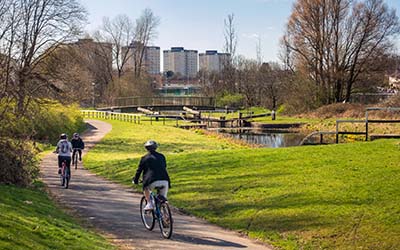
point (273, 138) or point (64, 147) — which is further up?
point (64, 147)

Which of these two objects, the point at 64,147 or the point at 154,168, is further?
the point at 64,147

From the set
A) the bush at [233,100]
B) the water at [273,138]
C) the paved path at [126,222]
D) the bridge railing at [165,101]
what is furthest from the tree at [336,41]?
the paved path at [126,222]

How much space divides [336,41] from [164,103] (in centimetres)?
3705

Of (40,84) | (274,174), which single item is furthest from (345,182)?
(40,84)

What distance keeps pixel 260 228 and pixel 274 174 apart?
4040mm

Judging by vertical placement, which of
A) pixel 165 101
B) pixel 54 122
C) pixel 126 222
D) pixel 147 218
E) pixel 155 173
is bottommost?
pixel 126 222

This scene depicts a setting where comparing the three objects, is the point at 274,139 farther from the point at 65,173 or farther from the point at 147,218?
the point at 147,218

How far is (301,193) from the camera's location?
489 inches

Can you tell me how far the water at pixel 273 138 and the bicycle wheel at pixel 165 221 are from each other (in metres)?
24.2

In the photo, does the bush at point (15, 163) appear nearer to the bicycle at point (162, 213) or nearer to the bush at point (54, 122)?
the bicycle at point (162, 213)

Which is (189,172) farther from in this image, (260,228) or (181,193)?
(260,228)

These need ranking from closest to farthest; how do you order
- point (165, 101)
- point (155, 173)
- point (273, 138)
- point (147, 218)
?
point (155, 173), point (147, 218), point (273, 138), point (165, 101)

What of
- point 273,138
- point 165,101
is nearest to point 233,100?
point 165,101

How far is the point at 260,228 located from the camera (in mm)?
10969
